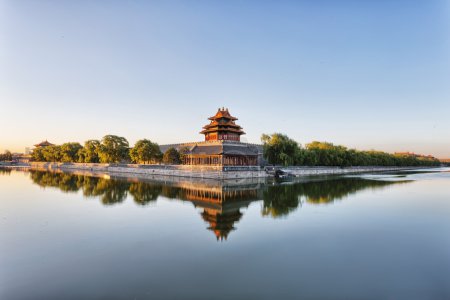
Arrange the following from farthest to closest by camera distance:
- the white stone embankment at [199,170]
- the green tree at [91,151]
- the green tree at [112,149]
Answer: the green tree at [91,151]
the green tree at [112,149]
the white stone embankment at [199,170]

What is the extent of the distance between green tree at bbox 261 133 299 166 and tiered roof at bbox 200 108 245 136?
5987mm

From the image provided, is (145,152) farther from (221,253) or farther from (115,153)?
(221,253)

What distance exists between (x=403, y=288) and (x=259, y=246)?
4629mm

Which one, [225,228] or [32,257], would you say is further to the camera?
[225,228]

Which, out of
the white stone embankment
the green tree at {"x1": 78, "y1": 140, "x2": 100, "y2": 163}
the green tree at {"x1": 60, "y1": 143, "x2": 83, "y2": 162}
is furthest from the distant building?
the green tree at {"x1": 78, "y1": 140, "x2": 100, "y2": 163}

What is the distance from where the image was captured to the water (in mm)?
6648

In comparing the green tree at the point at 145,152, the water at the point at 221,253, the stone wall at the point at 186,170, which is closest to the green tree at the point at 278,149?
the stone wall at the point at 186,170

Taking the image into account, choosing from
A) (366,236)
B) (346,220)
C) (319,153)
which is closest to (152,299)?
(366,236)

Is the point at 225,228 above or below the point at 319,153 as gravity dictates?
below

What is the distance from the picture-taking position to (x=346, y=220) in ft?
48.3

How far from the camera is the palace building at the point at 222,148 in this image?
1714 inches

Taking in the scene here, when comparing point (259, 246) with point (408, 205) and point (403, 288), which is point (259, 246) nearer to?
point (403, 288)

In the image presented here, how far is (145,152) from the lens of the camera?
50.5 meters

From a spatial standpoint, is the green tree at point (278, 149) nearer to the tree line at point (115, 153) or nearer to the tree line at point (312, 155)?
the tree line at point (312, 155)
